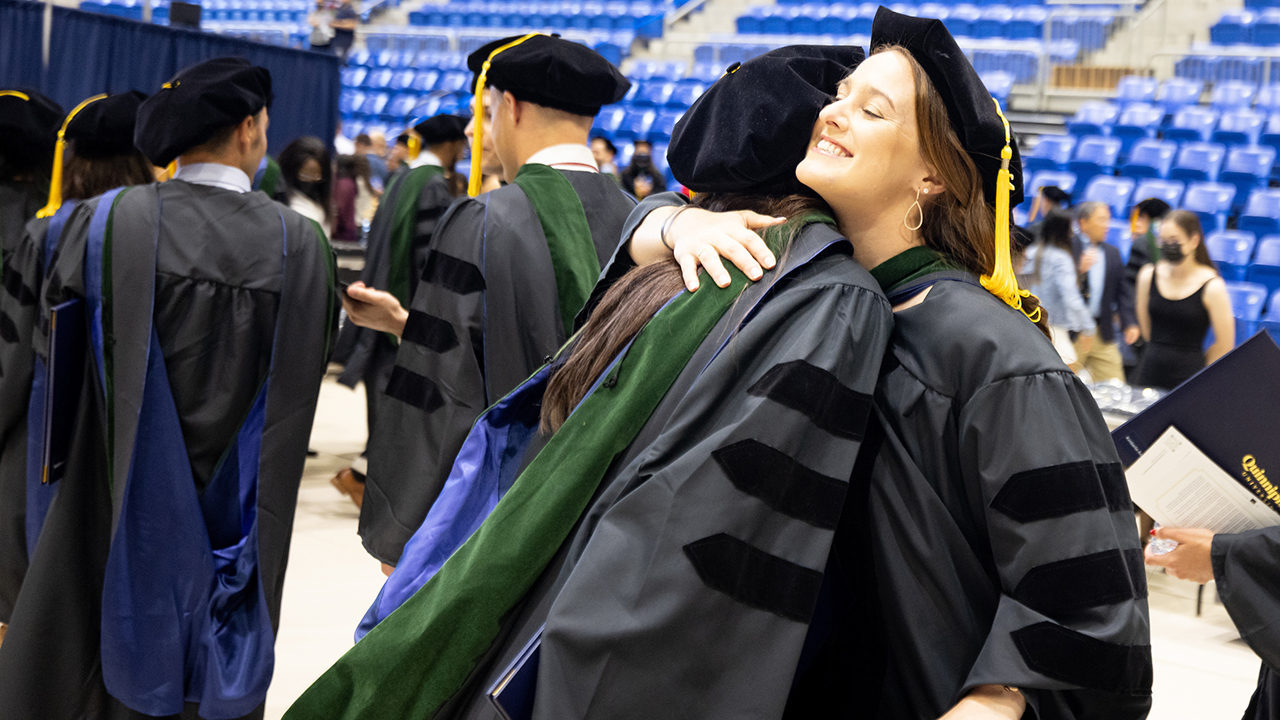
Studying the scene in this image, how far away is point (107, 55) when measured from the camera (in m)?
8.79

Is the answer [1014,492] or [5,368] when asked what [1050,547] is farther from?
[5,368]

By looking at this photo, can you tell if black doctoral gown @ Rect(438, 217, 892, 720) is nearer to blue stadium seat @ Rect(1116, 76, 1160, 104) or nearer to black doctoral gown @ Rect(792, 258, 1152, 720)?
black doctoral gown @ Rect(792, 258, 1152, 720)

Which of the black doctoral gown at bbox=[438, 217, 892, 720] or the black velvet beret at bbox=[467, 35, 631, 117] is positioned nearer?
the black doctoral gown at bbox=[438, 217, 892, 720]

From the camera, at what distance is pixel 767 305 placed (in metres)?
1.28

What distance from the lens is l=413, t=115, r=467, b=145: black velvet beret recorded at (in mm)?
5111

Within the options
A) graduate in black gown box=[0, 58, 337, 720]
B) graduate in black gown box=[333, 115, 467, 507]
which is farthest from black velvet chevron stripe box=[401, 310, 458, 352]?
graduate in black gown box=[333, 115, 467, 507]

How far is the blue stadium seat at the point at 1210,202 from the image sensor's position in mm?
9539

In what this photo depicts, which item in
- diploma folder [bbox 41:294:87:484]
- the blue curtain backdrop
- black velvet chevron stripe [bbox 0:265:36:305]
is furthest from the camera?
the blue curtain backdrop

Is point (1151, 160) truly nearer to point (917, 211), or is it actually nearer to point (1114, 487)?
point (917, 211)

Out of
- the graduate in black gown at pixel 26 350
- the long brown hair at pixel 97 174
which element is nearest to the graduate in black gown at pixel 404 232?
the long brown hair at pixel 97 174

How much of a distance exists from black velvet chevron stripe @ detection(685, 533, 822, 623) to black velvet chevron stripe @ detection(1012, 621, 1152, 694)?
24 centimetres

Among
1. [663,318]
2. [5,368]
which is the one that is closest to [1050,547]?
[663,318]

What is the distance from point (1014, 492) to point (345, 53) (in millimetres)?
17572

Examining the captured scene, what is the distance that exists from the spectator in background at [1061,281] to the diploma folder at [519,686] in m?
5.88
